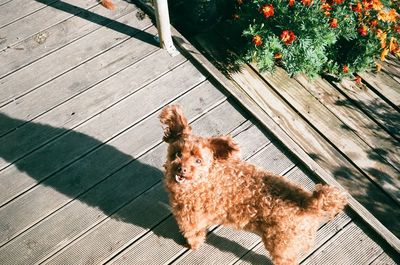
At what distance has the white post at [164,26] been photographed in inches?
141

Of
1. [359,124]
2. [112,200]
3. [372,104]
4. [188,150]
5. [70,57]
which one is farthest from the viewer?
[372,104]

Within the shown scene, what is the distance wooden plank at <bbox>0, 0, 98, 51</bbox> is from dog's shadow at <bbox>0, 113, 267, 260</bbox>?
1.17m

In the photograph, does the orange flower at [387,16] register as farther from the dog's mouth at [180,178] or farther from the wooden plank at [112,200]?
the dog's mouth at [180,178]

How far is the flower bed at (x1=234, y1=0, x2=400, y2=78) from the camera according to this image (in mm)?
4141

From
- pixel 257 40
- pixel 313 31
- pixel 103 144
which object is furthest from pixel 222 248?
pixel 313 31

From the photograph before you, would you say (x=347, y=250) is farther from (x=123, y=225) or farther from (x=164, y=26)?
(x=164, y=26)

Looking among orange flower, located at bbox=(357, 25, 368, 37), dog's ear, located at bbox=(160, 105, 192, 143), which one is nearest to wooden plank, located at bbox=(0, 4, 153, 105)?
dog's ear, located at bbox=(160, 105, 192, 143)

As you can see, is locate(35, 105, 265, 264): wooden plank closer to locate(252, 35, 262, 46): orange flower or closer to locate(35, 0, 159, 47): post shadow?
locate(35, 0, 159, 47): post shadow

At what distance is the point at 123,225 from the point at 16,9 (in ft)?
10.4

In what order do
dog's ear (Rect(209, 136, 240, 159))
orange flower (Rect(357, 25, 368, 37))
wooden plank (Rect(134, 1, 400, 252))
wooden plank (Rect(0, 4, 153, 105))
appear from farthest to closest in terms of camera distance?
orange flower (Rect(357, 25, 368, 37)) → wooden plank (Rect(0, 4, 153, 105)) → wooden plank (Rect(134, 1, 400, 252)) → dog's ear (Rect(209, 136, 240, 159))

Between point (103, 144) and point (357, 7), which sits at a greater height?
point (357, 7)

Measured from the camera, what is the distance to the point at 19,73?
3791 millimetres

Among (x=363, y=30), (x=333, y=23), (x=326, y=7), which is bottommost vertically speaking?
(x=363, y=30)

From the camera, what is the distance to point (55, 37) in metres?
4.06
